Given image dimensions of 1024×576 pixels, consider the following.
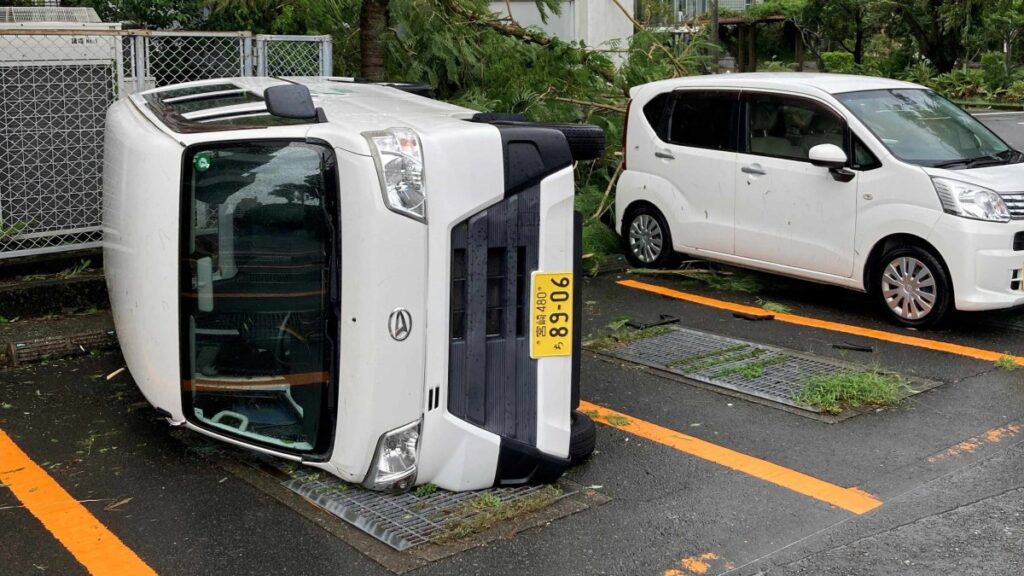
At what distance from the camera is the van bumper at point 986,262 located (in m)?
7.61

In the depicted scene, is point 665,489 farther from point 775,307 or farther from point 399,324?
point 775,307

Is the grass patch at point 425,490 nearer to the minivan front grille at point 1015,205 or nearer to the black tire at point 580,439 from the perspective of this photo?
the black tire at point 580,439

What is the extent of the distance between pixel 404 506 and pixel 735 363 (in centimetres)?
310

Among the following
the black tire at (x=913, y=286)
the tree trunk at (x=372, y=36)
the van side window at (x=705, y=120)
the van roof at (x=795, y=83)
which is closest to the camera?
the black tire at (x=913, y=286)

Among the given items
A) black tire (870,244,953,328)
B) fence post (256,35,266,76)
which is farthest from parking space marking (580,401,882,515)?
fence post (256,35,266,76)

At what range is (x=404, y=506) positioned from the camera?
16.3 feet

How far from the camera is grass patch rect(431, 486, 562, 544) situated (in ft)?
15.4

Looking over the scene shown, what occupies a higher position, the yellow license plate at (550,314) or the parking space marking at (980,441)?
the yellow license plate at (550,314)

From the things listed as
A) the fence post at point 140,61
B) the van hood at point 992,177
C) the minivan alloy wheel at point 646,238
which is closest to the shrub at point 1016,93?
the minivan alloy wheel at point 646,238

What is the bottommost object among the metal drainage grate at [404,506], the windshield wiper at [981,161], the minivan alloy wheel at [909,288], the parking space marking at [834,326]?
the metal drainage grate at [404,506]

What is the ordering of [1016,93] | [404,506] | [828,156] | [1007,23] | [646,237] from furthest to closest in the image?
[1007,23], [1016,93], [646,237], [828,156], [404,506]

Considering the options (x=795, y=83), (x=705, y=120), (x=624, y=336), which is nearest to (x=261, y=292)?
(x=624, y=336)

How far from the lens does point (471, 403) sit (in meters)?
4.89

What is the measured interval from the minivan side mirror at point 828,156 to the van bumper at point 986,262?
93cm
